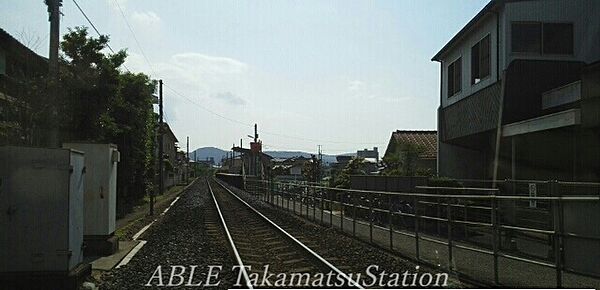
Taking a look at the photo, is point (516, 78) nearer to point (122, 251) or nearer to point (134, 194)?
point (122, 251)

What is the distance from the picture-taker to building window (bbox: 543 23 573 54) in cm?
2192

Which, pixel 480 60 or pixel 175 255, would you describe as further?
pixel 480 60

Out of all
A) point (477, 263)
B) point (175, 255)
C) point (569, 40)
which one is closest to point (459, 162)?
point (569, 40)

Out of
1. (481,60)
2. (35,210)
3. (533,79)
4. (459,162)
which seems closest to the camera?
(35,210)

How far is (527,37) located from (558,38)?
4.08 feet

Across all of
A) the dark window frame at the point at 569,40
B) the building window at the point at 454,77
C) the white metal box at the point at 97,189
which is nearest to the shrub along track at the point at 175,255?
the white metal box at the point at 97,189

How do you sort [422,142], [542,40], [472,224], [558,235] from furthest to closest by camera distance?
[422,142]
[542,40]
[472,224]
[558,235]

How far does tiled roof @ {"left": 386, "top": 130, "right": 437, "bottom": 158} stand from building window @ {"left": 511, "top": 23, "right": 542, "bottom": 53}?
19.0m

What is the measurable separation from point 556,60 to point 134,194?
2161 cm

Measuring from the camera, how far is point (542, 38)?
2186 centimetres

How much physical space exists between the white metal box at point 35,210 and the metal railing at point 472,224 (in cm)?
592

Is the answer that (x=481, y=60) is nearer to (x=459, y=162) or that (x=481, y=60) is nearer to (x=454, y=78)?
(x=454, y=78)

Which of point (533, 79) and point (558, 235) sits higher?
point (533, 79)

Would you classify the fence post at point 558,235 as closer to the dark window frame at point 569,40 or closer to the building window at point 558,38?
the dark window frame at point 569,40
